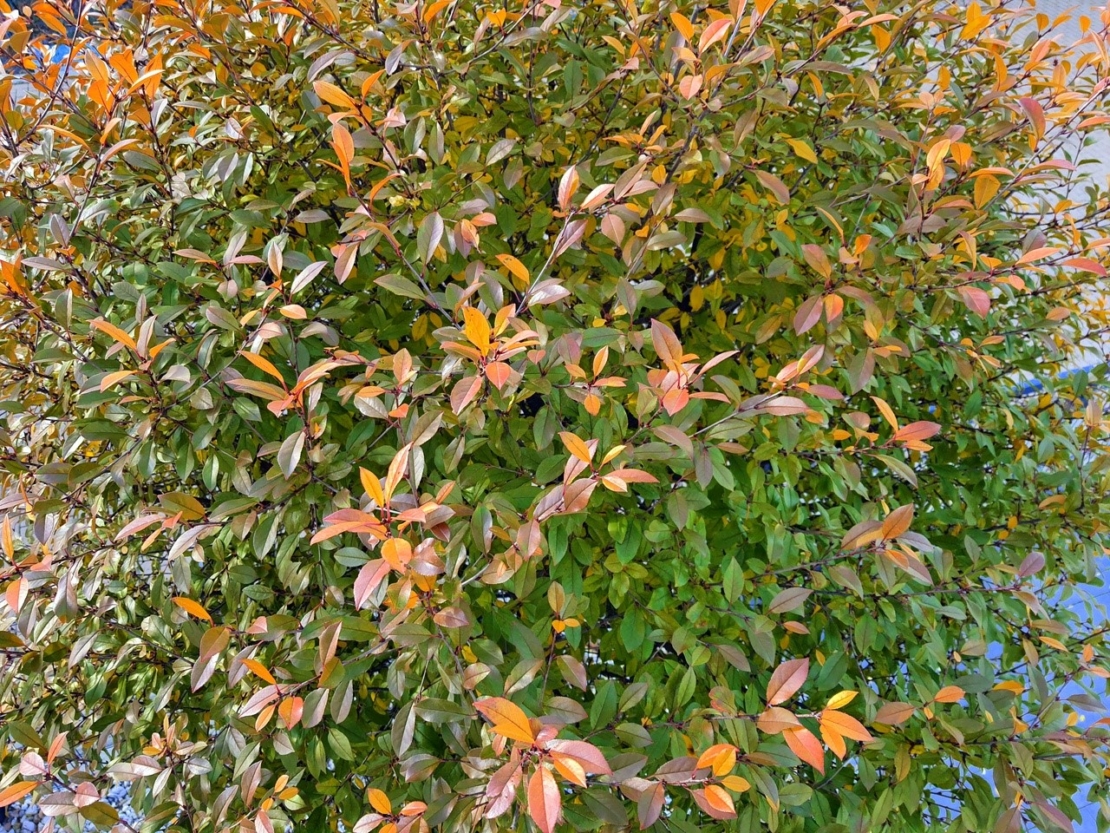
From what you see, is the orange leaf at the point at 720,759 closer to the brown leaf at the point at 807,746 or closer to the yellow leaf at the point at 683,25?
the brown leaf at the point at 807,746

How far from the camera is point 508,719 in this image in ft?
2.53

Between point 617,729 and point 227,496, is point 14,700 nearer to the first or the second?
point 227,496

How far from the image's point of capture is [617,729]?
1.02 m

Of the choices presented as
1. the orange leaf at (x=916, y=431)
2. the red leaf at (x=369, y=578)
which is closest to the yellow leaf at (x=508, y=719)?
the red leaf at (x=369, y=578)

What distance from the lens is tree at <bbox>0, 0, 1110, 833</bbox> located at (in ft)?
3.38

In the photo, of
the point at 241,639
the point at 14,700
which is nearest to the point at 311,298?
the point at 241,639

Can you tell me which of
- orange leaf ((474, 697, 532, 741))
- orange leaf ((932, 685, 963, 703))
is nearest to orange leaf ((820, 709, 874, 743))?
orange leaf ((932, 685, 963, 703))

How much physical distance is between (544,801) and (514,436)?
0.59 meters

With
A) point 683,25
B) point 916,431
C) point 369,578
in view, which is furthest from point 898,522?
point 683,25

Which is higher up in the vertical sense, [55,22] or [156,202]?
[55,22]

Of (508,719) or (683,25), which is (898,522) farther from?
Result: (683,25)

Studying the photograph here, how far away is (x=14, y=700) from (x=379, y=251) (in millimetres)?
1061

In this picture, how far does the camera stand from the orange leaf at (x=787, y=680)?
909 mm

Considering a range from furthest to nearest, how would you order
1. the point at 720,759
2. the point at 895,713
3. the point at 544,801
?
the point at 895,713 → the point at 720,759 → the point at 544,801
